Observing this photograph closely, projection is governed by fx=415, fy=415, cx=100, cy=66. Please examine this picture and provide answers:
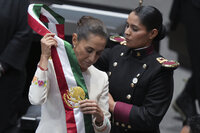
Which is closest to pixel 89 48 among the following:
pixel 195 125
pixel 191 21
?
pixel 195 125

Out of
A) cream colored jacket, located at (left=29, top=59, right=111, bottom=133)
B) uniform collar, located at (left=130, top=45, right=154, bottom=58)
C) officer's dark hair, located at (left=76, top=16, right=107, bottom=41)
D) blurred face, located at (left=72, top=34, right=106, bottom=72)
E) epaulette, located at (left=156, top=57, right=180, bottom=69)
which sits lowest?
cream colored jacket, located at (left=29, top=59, right=111, bottom=133)

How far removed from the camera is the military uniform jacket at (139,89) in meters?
1.53

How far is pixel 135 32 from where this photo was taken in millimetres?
1506

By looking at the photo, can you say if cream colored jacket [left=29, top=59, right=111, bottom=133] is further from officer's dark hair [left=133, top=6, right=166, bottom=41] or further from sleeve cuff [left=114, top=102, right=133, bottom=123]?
officer's dark hair [left=133, top=6, right=166, bottom=41]

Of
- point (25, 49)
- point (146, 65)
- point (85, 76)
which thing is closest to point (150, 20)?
point (146, 65)

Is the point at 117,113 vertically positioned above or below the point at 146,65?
below

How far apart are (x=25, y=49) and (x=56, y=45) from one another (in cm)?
92

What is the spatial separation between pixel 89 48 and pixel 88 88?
0.16 metres

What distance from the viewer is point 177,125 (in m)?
2.94

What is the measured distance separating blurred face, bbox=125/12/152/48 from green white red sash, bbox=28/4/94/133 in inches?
9.5

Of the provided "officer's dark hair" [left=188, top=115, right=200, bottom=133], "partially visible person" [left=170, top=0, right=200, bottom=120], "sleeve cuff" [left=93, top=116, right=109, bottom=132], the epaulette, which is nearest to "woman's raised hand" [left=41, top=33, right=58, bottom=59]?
"sleeve cuff" [left=93, top=116, right=109, bottom=132]

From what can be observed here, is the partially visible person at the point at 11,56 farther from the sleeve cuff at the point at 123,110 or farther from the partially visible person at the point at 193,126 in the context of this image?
the partially visible person at the point at 193,126

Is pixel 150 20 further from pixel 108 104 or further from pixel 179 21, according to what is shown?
pixel 179 21

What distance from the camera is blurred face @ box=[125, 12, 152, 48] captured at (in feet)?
4.91
